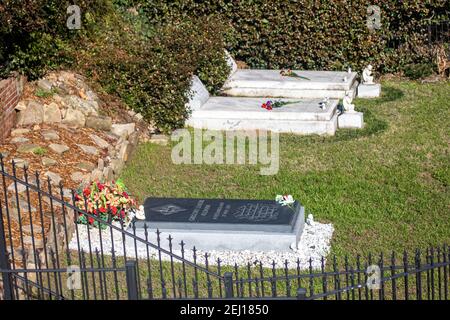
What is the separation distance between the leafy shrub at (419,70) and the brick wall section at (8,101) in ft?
25.7

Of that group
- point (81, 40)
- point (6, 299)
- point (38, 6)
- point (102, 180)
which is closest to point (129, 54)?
point (81, 40)

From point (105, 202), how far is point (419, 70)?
28.3 ft

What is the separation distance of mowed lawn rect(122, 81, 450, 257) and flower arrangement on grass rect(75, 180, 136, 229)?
887 millimetres

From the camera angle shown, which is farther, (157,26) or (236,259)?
(157,26)

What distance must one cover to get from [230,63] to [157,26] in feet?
5.41

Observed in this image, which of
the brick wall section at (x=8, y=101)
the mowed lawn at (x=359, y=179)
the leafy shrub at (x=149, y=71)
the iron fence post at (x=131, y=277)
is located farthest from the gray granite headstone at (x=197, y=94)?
the iron fence post at (x=131, y=277)

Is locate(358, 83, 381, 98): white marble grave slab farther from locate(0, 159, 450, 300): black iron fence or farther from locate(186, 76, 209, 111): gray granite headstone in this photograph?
locate(0, 159, 450, 300): black iron fence

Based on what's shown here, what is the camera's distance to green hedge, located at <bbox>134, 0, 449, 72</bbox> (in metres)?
18.7

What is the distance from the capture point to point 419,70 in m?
18.8

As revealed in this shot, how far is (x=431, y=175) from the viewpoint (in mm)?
13891

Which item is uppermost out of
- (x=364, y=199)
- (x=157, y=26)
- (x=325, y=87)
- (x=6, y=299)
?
(x=157, y=26)

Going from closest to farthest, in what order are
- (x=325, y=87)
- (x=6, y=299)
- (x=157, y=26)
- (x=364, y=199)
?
(x=6, y=299) → (x=364, y=199) → (x=325, y=87) → (x=157, y=26)

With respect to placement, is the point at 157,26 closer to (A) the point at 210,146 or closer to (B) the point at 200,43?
(B) the point at 200,43
